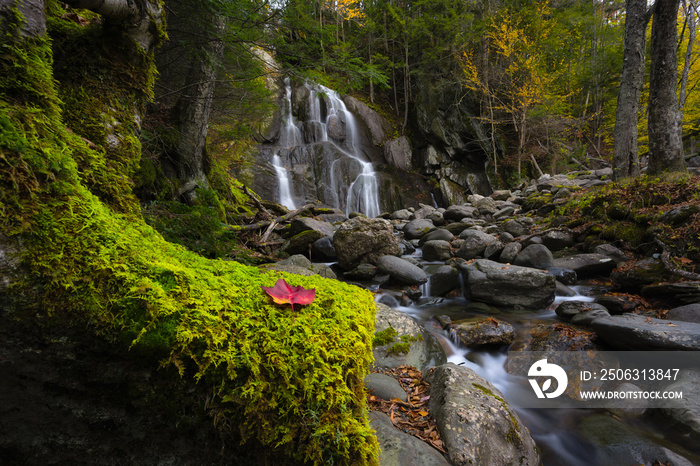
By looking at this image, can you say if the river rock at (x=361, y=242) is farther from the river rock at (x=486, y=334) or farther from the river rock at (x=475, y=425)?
the river rock at (x=475, y=425)

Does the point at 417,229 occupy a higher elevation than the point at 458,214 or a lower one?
lower

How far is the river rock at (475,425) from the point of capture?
1998mm

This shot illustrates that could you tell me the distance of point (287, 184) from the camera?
1706 cm

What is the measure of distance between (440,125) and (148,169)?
2037cm

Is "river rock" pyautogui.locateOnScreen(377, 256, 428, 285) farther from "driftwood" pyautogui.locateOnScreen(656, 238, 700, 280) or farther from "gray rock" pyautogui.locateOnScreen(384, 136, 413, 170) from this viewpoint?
"gray rock" pyautogui.locateOnScreen(384, 136, 413, 170)

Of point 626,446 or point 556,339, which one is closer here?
point 626,446

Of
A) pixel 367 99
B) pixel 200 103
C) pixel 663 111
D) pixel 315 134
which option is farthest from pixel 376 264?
pixel 367 99

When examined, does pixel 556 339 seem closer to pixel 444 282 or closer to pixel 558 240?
pixel 444 282

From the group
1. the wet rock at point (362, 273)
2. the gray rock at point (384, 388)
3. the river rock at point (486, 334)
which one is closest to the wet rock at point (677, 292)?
the river rock at point (486, 334)

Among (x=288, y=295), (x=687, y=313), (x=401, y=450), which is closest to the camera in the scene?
(x=288, y=295)

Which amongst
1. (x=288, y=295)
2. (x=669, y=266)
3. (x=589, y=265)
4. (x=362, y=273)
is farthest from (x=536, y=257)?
(x=288, y=295)

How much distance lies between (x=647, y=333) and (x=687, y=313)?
3.95 feet

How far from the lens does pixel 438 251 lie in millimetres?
8383

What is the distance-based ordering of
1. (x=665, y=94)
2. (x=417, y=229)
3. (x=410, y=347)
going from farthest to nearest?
(x=417, y=229) < (x=665, y=94) < (x=410, y=347)
